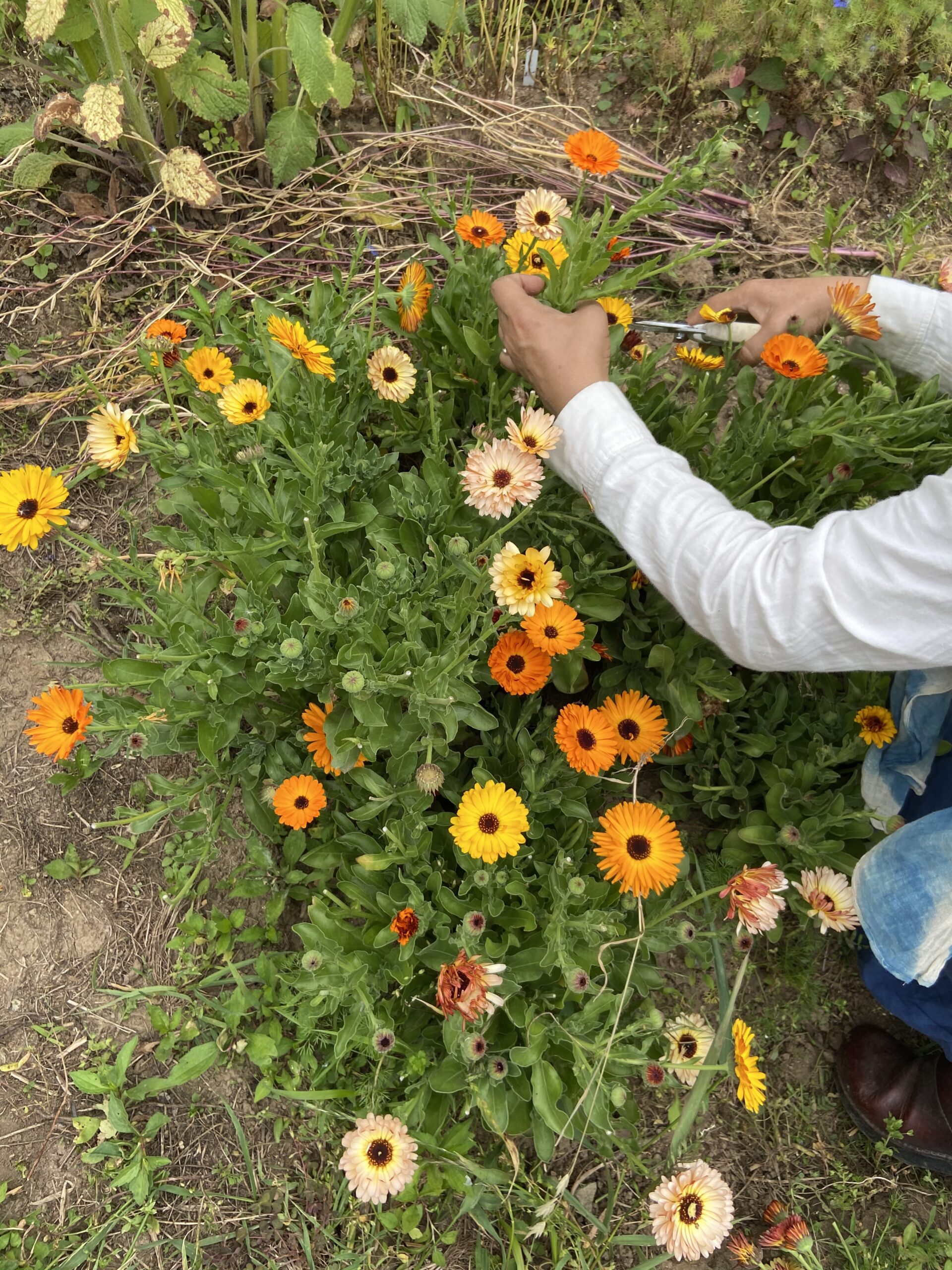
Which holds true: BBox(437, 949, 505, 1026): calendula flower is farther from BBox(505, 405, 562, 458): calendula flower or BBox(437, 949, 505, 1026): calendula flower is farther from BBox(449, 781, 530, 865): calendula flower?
BBox(505, 405, 562, 458): calendula flower

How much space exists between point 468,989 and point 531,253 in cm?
130

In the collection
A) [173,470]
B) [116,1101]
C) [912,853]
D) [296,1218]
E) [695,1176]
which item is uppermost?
[173,470]

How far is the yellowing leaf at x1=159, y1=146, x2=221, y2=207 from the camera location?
7.23 ft

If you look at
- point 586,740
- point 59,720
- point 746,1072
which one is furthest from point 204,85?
point 746,1072

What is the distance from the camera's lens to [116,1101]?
1721mm

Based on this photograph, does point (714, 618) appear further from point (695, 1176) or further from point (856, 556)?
point (695, 1176)

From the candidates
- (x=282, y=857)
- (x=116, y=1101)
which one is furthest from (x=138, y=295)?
(x=116, y=1101)

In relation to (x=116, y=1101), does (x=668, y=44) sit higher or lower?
higher

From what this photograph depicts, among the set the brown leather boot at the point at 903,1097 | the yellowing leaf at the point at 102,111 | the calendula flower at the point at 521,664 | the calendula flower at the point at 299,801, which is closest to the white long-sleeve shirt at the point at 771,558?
the calendula flower at the point at 521,664

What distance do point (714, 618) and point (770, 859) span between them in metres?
0.68

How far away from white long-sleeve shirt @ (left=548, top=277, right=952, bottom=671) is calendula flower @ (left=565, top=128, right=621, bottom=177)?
0.48 m

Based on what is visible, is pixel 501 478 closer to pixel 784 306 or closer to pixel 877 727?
pixel 784 306

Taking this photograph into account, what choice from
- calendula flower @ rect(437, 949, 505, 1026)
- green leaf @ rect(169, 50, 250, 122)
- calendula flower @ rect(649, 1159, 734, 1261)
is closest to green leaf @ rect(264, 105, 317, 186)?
green leaf @ rect(169, 50, 250, 122)

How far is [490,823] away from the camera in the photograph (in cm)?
143
